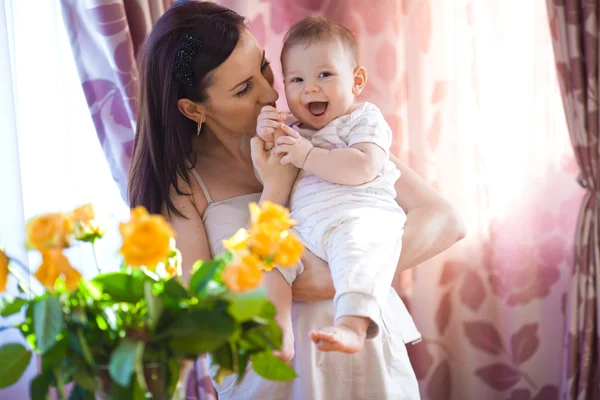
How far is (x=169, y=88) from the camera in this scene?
1.82 meters

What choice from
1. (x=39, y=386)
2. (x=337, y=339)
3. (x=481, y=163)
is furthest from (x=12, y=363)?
(x=481, y=163)

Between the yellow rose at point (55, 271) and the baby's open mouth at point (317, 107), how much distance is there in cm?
105

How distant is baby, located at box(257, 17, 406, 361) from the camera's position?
1467 mm

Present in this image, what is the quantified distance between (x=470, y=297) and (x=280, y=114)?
1.53 m

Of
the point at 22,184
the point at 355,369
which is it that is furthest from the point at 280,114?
the point at 22,184

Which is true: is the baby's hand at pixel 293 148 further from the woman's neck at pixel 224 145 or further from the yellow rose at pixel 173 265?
the yellow rose at pixel 173 265

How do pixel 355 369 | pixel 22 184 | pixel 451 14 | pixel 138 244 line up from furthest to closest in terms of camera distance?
pixel 451 14
pixel 22 184
pixel 355 369
pixel 138 244

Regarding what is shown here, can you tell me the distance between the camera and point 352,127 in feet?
5.74

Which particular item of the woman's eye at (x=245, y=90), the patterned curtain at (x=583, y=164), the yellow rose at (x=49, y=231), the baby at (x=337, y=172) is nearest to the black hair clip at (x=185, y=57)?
the woman's eye at (x=245, y=90)

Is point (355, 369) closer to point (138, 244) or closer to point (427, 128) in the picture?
point (138, 244)

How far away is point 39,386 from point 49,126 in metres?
1.82

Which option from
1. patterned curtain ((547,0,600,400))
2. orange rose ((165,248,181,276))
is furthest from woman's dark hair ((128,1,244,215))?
patterned curtain ((547,0,600,400))

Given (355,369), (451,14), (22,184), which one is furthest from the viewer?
(451,14)

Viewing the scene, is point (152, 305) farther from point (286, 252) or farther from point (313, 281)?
point (313, 281)
